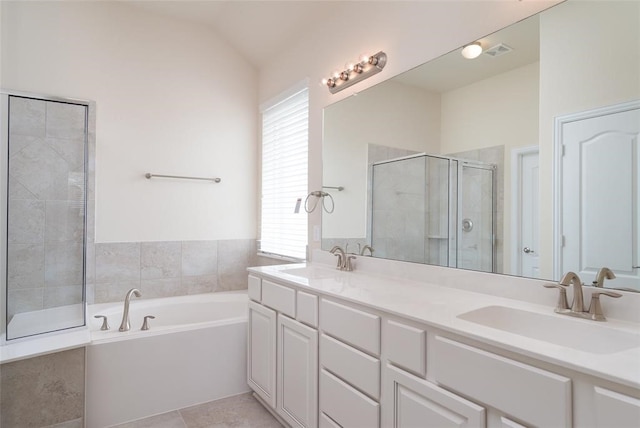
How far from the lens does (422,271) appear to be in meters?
1.91

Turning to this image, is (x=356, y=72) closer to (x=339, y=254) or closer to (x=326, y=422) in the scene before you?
(x=339, y=254)

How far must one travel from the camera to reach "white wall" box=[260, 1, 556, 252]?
168 centimetres

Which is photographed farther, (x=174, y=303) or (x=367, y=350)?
(x=174, y=303)

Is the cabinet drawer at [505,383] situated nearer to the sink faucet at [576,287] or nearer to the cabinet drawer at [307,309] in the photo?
the sink faucet at [576,287]

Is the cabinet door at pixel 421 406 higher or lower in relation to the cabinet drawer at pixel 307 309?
lower

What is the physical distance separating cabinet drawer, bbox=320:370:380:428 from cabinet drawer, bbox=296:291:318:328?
242 millimetres

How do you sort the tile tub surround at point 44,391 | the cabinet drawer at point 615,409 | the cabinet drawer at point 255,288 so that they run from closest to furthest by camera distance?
the cabinet drawer at point 615,409 < the tile tub surround at point 44,391 < the cabinet drawer at point 255,288

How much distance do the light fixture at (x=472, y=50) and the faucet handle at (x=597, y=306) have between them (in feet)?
3.76

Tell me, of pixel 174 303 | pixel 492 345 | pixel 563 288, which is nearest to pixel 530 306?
pixel 563 288

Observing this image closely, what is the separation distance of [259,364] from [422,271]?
1.21 m

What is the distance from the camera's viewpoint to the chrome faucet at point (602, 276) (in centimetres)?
121

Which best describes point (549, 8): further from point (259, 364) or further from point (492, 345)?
point (259, 364)

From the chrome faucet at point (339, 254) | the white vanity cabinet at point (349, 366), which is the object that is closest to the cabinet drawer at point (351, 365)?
the white vanity cabinet at point (349, 366)

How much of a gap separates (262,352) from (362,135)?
1550 millimetres
